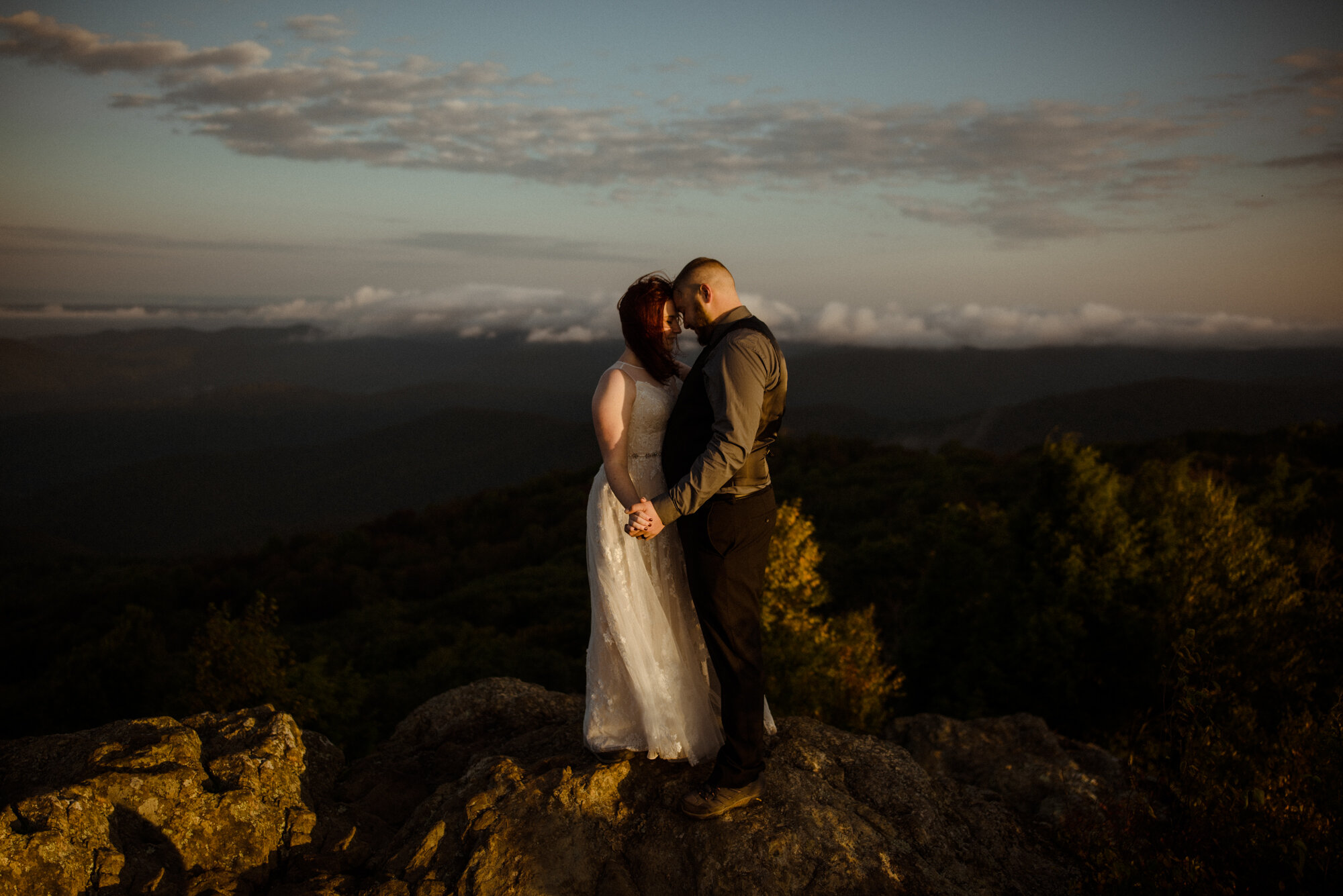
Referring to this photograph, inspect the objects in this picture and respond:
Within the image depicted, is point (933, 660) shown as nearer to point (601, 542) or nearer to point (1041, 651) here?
point (1041, 651)

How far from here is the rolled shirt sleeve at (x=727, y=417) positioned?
4.67 m

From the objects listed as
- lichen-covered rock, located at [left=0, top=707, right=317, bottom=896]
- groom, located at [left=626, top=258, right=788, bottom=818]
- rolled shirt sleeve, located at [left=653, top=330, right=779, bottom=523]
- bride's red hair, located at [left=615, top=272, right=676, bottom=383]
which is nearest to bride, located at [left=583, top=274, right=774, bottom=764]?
bride's red hair, located at [left=615, top=272, right=676, bottom=383]

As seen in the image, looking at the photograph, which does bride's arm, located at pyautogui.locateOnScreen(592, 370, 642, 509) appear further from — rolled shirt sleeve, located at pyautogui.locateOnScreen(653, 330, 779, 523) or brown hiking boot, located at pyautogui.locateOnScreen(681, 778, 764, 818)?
brown hiking boot, located at pyautogui.locateOnScreen(681, 778, 764, 818)

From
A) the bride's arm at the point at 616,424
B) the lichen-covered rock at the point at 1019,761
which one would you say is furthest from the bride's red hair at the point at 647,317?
the lichen-covered rock at the point at 1019,761

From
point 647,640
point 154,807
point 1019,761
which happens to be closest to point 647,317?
point 647,640

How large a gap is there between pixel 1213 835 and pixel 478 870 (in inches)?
193

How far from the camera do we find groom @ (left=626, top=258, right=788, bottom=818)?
15.4 ft

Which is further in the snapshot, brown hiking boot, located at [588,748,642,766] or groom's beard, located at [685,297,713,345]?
brown hiking boot, located at [588,748,642,766]

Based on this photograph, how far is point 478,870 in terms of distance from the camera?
197 inches

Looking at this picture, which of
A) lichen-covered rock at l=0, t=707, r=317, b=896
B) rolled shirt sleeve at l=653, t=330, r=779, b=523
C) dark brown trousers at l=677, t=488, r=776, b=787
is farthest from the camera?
dark brown trousers at l=677, t=488, r=776, b=787

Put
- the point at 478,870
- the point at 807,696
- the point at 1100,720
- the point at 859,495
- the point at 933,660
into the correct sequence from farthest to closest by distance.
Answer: the point at 859,495 → the point at 933,660 → the point at 1100,720 → the point at 807,696 → the point at 478,870

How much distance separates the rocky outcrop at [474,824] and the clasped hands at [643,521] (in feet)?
6.77

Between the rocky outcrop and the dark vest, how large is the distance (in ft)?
7.81

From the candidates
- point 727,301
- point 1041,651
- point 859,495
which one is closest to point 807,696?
point 1041,651
